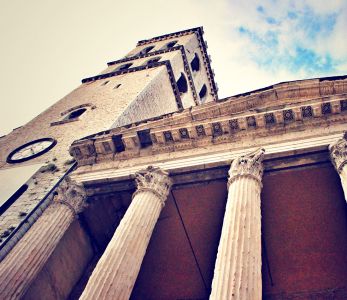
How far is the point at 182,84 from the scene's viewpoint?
1139 inches

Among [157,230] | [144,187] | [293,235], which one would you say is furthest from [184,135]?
[293,235]

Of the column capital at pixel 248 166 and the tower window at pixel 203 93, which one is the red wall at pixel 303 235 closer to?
the column capital at pixel 248 166

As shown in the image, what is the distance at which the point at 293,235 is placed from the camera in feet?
41.1

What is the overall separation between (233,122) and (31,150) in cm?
891

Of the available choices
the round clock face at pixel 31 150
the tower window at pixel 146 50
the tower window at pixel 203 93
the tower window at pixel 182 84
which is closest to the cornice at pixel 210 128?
the round clock face at pixel 31 150

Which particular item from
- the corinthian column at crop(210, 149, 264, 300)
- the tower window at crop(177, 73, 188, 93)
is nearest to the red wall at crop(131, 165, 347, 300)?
the corinthian column at crop(210, 149, 264, 300)

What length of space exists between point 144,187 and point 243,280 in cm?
440

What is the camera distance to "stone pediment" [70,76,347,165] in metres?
11.3

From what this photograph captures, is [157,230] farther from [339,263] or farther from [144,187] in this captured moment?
[339,263]

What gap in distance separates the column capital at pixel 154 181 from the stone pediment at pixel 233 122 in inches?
47.4

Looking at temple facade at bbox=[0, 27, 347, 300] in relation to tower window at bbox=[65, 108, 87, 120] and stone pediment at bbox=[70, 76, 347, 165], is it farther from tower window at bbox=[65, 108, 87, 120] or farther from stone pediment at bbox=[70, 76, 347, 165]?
tower window at bbox=[65, 108, 87, 120]

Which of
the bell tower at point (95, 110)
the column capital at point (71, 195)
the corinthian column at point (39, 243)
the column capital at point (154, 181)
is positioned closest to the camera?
the corinthian column at point (39, 243)

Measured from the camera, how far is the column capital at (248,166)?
9.95 metres

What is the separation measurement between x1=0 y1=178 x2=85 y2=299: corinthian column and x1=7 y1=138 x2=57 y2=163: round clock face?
4416 millimetres
